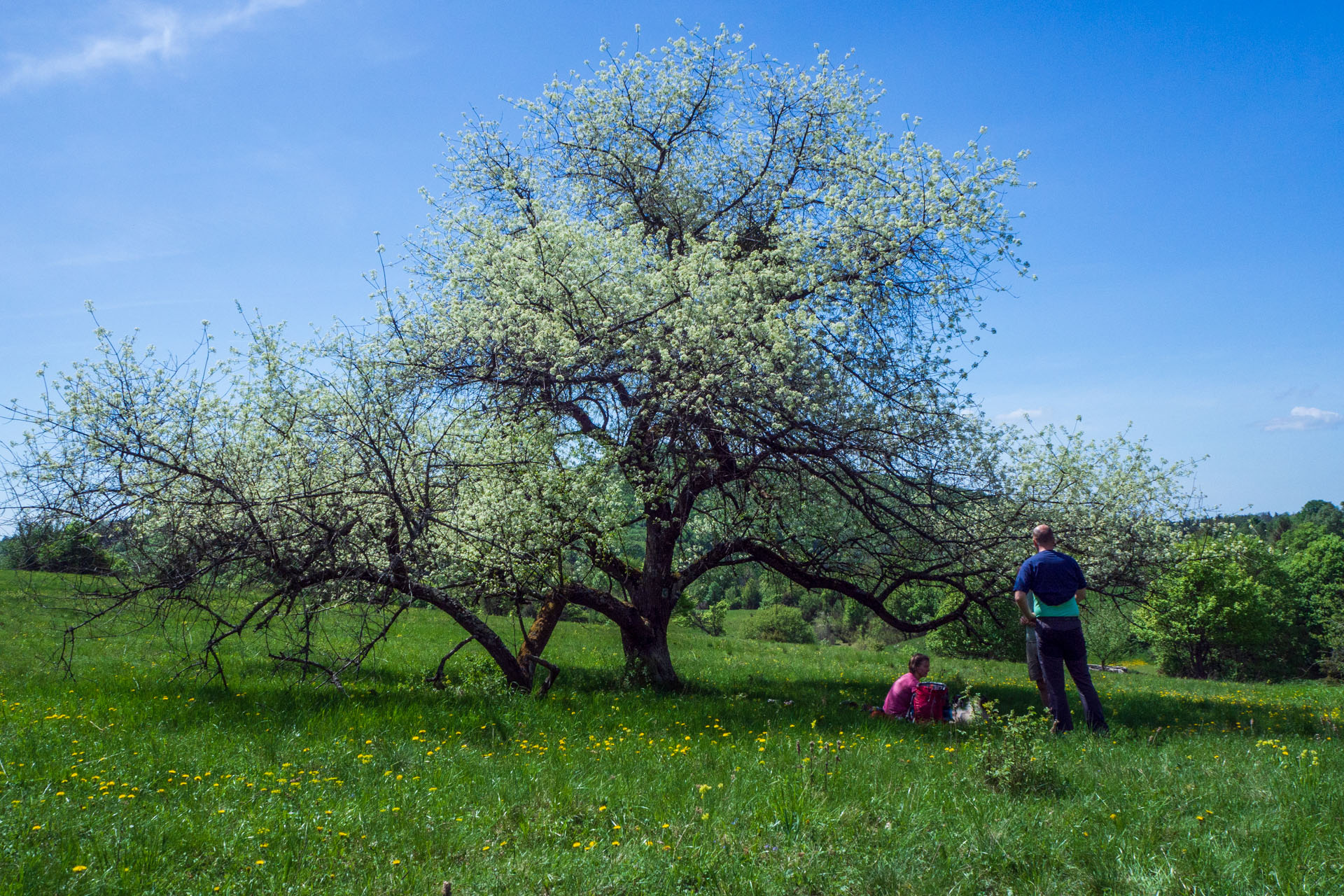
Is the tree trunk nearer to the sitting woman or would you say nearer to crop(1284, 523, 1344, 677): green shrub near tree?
the sitting woman

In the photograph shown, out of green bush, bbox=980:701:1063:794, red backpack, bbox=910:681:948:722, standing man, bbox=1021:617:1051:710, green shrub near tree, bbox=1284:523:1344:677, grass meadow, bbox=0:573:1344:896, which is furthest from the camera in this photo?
green shrub near tree, bbox=1284:523:1344:677

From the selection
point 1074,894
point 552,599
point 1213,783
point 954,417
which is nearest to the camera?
point 1074,894

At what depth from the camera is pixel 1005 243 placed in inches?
386

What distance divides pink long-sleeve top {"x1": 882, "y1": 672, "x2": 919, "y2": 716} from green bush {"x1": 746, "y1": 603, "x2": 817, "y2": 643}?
3678 cm

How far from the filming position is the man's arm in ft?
24.3

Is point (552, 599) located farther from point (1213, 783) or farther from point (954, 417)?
point (1213, 783)

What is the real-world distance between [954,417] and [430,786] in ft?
24.4

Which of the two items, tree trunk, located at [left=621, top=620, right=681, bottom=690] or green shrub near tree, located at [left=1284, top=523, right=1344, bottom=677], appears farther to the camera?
green shrub near tree, located at [left=1284, top=523, right=1344, bottom=677]

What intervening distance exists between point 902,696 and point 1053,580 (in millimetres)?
2655

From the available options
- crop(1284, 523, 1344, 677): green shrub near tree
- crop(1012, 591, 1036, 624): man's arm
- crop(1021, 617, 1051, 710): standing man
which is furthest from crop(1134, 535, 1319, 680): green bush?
crop(1012, 591, 1036, 624): man's arm

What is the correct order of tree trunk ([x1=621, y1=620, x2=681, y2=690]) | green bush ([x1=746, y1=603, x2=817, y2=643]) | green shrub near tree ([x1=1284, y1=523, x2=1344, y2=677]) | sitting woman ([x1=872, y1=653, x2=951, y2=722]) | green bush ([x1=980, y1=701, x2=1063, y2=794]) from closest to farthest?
green bush ([x1=980, y1=701, x2=1063, y2=794]) < sitting woman ([x1=872, y1=653, x2=951, y2=722]) < tree trunk ([x1=621, y1=620, x2=681, y2=690]) < green bush ([x1=746, y1=603, x2=817, y2=643]) < green shrub near tree ([x1=1284, y1=523, x2=1344, y2=677])

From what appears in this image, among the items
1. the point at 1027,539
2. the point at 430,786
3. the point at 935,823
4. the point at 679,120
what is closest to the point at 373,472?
the point at 430,786

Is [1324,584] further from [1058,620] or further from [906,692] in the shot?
[1058,620]

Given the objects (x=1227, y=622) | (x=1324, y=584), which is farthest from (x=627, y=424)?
(x=1324, y=584)
